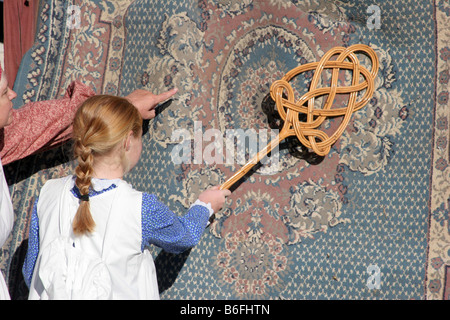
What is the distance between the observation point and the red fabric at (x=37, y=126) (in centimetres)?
149

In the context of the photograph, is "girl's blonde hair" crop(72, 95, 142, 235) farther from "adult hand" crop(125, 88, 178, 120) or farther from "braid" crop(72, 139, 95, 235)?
"adult hand" crop(125, 88, 178, 120)

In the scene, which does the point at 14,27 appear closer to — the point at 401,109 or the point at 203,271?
the point at 203,271

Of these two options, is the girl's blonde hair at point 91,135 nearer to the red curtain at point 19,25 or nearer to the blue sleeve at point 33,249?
the blue sleeve at point 33,249

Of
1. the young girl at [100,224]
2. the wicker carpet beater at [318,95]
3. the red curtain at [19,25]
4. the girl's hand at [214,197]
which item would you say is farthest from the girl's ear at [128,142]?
the red curtain at [19,25]

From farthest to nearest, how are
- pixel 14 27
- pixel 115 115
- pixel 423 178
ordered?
pixel 14 27, pixel 423 178, pixel 115 115

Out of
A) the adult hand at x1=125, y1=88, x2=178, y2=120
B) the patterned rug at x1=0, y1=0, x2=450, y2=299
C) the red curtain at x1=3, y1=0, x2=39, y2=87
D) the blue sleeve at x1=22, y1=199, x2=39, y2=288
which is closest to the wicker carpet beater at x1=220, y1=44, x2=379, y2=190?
the patterned rug at x1=0, y1=0, x2=450, y2=299

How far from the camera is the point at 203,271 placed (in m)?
1.75

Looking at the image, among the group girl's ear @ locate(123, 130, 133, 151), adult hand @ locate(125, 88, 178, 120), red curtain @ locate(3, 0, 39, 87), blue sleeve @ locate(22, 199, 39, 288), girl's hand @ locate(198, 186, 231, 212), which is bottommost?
blue sleeve @ locate(22, 199, 39, 288)

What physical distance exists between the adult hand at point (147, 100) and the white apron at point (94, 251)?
40cm

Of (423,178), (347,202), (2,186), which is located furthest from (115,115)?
(423,178)

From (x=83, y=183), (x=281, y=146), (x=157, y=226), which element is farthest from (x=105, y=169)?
(x=281, y=146)

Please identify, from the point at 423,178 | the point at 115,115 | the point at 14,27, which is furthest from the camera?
the point at 14,27

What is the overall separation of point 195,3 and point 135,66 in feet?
0.93

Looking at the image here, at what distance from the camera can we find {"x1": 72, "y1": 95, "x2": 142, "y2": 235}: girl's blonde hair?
3.96ft
